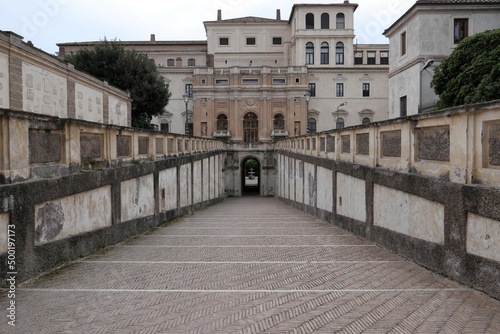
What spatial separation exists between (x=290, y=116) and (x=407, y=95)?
103ft

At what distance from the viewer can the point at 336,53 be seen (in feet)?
232

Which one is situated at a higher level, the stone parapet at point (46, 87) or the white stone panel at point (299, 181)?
the stone parapet at point (46, 87)

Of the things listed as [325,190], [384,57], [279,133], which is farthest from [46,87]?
[384,57]

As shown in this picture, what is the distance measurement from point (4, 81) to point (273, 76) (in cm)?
4926

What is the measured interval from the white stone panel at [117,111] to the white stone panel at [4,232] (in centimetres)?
2760

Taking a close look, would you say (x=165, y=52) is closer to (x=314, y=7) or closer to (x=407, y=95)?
(x=314, y=7)

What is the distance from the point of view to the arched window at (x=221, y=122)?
66.2 meters

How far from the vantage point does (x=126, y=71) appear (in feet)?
136

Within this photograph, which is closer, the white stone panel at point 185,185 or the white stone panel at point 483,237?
the white stone panel at point 483,237

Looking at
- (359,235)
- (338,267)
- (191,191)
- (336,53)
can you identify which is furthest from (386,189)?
(336,53)

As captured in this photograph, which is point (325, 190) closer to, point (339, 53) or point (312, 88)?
point (312, 88)

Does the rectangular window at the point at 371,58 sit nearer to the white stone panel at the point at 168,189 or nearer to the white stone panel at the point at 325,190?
the white stone panel at the point at 325,190

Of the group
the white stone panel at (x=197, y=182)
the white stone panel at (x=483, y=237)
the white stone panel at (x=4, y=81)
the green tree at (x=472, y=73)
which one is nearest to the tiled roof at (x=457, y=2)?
the green tree at (x=472, y=73)

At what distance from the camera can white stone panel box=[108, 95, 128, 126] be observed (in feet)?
112
